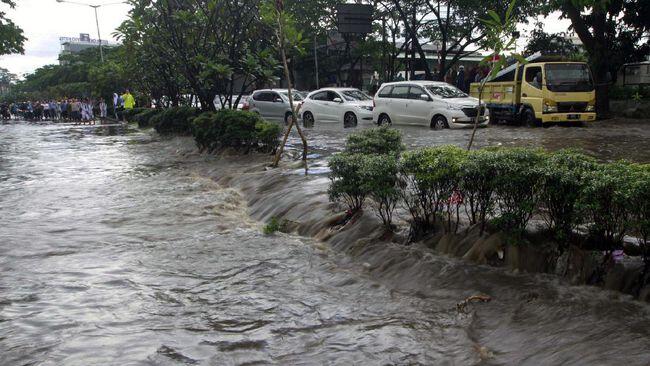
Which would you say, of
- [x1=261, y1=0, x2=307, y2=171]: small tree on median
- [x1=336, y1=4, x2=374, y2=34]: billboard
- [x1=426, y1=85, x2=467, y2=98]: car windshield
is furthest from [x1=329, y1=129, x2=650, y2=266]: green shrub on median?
[x1=336, y1=4, x2=374, y2=34]: billboard

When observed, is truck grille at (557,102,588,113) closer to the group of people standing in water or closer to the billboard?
the billboard

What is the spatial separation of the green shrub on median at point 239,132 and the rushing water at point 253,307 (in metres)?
4.36

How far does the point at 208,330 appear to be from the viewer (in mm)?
4488

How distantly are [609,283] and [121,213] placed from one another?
6643mm

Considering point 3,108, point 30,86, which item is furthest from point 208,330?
point 30,86

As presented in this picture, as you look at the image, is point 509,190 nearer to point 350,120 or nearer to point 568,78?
point 568,78

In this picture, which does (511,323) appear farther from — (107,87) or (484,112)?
(107,87)

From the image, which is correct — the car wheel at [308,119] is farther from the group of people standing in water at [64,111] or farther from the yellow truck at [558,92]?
the group of people standing in water at [64,111]

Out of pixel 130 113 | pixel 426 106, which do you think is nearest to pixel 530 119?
pixel 426 106

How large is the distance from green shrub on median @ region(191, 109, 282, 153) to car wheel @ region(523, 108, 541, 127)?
7.95m

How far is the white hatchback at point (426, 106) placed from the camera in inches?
639

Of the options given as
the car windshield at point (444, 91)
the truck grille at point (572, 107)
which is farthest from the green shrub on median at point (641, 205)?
the car windshield at point (444, 91)

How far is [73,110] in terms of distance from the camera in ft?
122

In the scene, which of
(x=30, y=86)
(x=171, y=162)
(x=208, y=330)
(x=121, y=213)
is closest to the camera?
(x=208, y=330)
